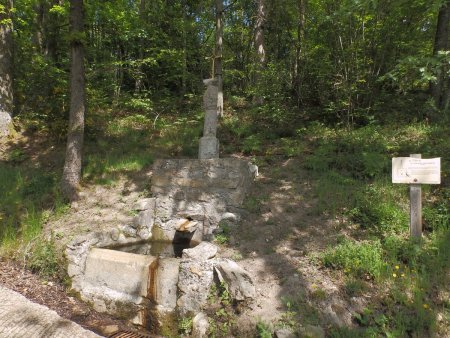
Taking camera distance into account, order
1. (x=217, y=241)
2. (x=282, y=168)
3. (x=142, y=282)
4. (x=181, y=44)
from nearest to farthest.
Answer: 1. (x=142, y=282)
2. (x=217, y=241)
3. (x=282, y=168)
4. (x=181, y=44)

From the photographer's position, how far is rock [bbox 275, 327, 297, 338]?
3.33 m

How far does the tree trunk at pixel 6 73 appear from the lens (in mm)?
8844

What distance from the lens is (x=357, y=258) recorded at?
13.8 ft

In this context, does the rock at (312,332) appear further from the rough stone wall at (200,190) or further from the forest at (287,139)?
the rough stone wall at (200,190)

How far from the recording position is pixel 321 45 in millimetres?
Result: 9680

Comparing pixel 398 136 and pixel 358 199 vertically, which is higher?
pixel 398 136

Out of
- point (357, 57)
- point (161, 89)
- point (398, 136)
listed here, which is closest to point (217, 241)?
point (398, 136)

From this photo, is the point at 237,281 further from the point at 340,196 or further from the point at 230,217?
the point at 340,196

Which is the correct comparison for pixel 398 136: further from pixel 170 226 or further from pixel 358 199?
pixel 170 226

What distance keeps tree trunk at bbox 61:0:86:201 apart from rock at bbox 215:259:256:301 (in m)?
4.08

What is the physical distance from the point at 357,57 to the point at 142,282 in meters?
8.27

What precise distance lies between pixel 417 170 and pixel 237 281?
9.80 feet

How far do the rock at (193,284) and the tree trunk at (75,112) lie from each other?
3591mm

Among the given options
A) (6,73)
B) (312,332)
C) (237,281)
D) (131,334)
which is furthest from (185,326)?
(6,73)
